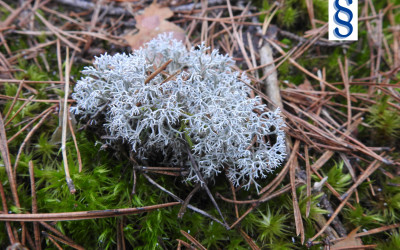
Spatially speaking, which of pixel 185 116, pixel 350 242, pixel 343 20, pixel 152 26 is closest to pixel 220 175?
pixel 185 116

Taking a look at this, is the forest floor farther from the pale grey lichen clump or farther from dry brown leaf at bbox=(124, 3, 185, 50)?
the pale grey lichen clump

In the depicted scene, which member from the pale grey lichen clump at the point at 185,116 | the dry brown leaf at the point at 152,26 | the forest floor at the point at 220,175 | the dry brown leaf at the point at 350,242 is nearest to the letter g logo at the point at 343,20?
the forest floor at the point at 220,175

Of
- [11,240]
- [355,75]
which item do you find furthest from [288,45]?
[11,240]

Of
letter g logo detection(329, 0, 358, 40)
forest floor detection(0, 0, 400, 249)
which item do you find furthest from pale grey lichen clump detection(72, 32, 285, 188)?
letter g logo detection(329, 0, 358, 40)

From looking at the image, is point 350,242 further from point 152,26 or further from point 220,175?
point 152,26

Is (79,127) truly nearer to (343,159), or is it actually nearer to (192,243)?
(192,243)

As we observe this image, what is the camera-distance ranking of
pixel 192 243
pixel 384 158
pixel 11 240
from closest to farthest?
pixel 11 240 < pixel 192 243 < pixel 384 158
